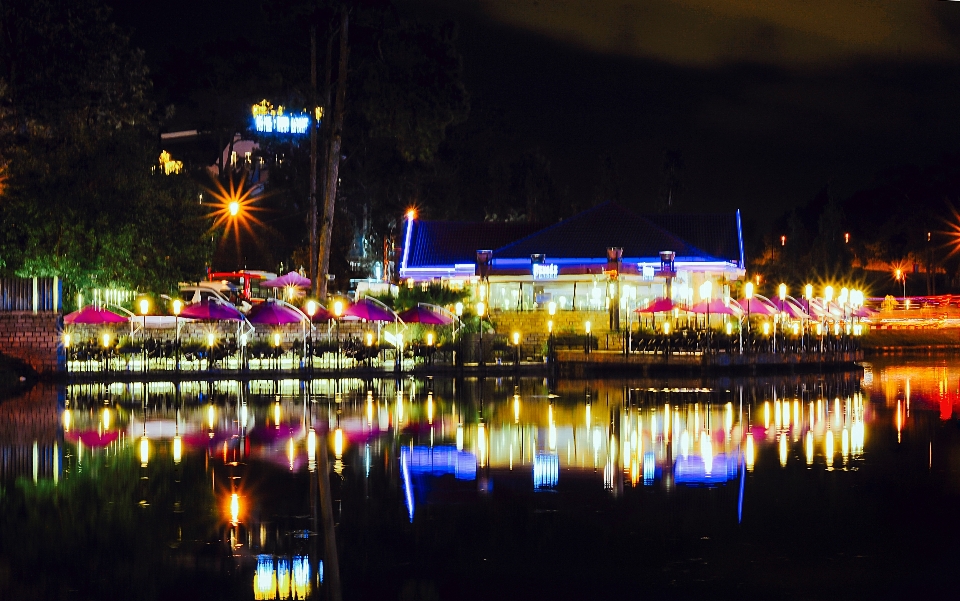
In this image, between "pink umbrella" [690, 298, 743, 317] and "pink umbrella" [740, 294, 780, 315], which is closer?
"pink umbrella" [690, 298, 743, 317]

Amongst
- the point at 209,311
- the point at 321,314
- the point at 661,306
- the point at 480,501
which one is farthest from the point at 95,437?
the point at 661,306

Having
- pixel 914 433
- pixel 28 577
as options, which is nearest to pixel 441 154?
pixel 914 433

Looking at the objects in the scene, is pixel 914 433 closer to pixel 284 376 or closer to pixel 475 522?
pixel 475 522

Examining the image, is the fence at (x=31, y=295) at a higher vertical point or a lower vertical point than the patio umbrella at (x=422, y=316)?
higher

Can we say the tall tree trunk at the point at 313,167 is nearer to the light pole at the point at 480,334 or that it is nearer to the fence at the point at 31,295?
the light pole at the point at 480,334

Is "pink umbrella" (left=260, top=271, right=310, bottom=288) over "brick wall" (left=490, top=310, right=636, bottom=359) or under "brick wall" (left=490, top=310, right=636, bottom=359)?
over

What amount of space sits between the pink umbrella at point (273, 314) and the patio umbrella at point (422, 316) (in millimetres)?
3830

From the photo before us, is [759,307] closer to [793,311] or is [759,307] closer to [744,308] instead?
[744,308]

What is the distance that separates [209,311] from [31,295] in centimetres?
527

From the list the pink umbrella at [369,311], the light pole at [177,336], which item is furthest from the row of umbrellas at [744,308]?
the light pole at [177,336]

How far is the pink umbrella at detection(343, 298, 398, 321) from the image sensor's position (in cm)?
4208

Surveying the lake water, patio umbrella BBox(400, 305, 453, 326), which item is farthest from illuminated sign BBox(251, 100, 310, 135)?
the lake water

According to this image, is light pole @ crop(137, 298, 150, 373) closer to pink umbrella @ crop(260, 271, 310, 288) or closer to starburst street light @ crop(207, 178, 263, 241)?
pink umbrella @ crop(260, 271, 310, 288)

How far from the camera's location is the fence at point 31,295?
37.3 meters
